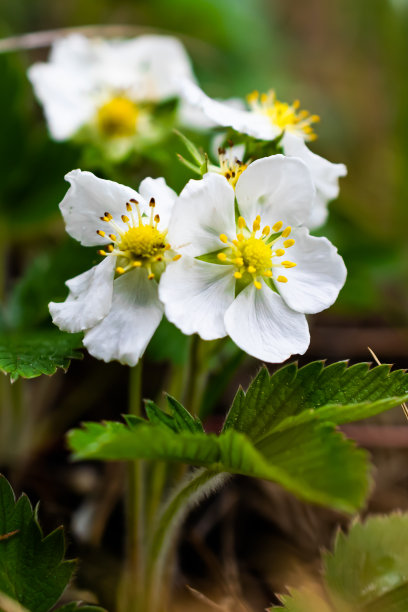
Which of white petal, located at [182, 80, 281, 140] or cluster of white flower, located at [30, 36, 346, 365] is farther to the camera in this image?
white petal, located at [182, 80, 281, 140]

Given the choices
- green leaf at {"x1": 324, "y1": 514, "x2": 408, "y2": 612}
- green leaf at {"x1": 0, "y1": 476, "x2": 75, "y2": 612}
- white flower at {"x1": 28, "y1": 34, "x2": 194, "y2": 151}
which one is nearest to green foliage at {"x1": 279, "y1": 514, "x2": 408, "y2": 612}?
green leaf at {"x1": 324, "y1": 514, "x2": 408, "y2": 612}

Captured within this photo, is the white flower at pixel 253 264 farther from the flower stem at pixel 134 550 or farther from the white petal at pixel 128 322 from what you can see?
the flower stem at pixel 134 550

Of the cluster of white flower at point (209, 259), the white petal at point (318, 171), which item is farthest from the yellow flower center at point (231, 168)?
the white petal at point (318, 171)

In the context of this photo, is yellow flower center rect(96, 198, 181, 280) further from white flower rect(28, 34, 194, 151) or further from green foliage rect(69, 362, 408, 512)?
white flower rect(28, 34, 194, 151)

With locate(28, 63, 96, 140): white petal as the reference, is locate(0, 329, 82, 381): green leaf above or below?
below

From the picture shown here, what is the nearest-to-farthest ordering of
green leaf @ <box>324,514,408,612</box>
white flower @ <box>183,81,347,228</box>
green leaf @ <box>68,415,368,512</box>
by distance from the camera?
green leaf @ <box>68,415,368,512</box>
green leaf @ <box>324,514,408,612</box>
white flower @ <box>183,81,347,228</box>

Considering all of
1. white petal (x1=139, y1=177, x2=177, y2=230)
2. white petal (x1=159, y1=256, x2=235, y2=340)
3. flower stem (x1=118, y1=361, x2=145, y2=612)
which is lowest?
flower stem (x1=118, y1=361, x2=145, y2=612)

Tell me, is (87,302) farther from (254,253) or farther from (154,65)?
(154,65)
